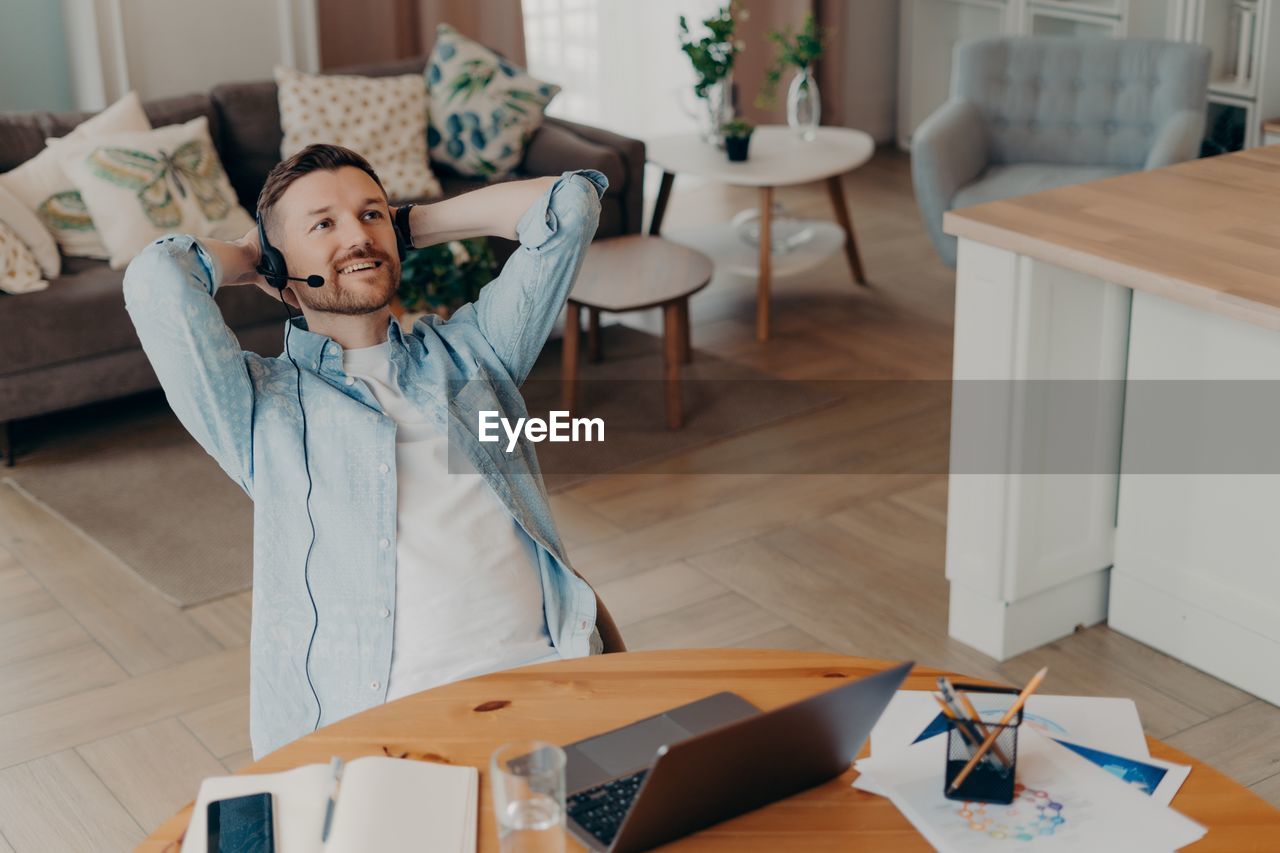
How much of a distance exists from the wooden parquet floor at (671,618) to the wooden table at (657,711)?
3.55 ft

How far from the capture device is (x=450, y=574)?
64.4 inches

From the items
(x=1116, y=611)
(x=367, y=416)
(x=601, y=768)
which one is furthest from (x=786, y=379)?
(x=601, y=768)

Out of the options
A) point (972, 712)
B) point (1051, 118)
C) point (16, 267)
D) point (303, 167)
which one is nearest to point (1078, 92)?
point (1051, 118)

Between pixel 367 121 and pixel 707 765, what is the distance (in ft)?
11.3

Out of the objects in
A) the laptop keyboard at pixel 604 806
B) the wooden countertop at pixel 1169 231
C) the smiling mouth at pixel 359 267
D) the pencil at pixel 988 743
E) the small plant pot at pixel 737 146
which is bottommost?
the laptop keyboard at pixel 604 806

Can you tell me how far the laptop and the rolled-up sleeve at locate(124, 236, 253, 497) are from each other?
0.57 metres

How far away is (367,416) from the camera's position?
1645 mm

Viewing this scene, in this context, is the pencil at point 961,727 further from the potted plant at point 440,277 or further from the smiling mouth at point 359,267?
the potted plant at point 440,277

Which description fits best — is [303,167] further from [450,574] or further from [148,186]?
[148,186]

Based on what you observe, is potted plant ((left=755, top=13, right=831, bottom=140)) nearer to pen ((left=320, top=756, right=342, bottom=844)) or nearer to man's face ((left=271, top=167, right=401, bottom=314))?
man's face ((left=271, top=167, right=401, bottom=314))

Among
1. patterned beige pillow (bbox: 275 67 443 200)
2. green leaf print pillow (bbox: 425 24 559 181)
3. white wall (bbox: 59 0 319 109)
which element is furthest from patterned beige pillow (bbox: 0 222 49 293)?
green leaf print pillow (bbox: 425 24 559 181)

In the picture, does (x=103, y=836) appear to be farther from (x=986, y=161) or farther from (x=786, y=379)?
(x=986, y=161)

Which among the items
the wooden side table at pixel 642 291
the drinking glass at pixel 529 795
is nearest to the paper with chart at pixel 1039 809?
the drinking glass at pixel 529 795

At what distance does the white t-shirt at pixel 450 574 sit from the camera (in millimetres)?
1619
